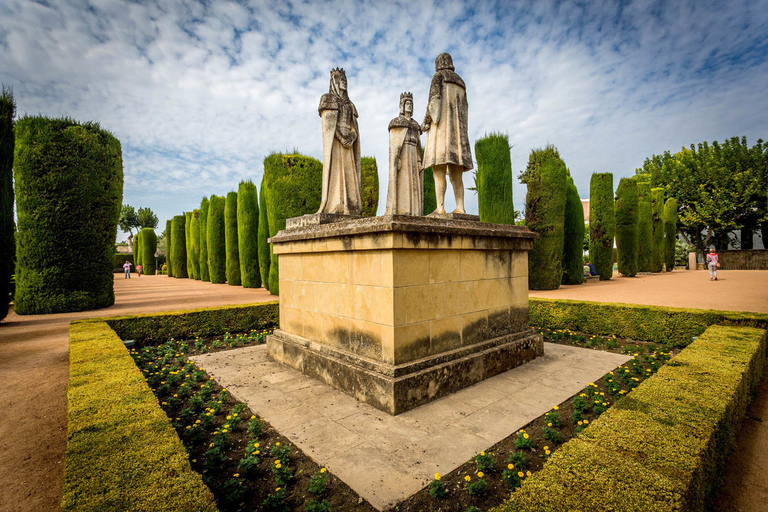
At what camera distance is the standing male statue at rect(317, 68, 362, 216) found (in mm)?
5473

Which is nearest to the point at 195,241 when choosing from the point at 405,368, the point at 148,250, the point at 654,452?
the point at 148,250

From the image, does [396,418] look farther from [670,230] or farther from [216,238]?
[670,230]

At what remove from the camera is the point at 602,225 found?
2006 cm

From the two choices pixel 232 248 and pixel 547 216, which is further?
pixel 232 248

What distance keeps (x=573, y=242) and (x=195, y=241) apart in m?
24.2

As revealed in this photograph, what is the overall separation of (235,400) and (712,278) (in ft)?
78.5

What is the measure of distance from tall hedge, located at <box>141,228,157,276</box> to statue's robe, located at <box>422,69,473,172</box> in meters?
38.4

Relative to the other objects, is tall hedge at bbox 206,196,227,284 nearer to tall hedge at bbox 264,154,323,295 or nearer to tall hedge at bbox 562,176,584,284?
tall hedge at bbox 264,154,323,295

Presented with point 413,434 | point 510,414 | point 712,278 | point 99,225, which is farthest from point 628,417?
point 712,278

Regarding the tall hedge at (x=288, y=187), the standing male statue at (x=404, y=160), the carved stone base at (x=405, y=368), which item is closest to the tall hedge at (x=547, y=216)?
the tall hedge at (x=288, y=187)

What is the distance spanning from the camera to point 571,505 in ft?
5.60

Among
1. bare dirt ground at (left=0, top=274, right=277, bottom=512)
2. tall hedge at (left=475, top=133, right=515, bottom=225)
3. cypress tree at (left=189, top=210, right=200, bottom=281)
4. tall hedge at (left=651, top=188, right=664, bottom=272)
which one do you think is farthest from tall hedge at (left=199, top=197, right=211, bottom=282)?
Answer: tall hedge at (left=651, top=188, right=664, bottom=272)

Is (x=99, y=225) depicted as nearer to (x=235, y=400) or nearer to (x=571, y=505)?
(x=235, y=400)

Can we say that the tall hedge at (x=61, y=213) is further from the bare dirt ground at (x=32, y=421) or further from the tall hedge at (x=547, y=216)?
the tall hedge at (x=547, y=216)
